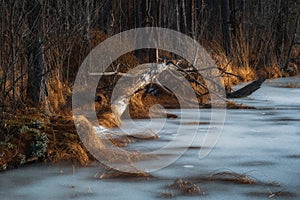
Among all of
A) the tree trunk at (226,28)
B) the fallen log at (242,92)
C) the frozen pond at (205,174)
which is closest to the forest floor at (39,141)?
the frozen pond at (205,174)

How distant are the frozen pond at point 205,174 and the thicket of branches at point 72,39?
68 centimetres

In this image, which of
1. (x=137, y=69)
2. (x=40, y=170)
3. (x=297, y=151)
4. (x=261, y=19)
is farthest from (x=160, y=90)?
(x=261, y=19)

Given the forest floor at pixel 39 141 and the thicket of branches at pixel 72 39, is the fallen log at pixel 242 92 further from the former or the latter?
the forest floor at pixel 39 141

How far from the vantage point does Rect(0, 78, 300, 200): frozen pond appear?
223 centimetres

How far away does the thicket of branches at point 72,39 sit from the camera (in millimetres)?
3105

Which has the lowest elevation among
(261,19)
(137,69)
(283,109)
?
(283,109)

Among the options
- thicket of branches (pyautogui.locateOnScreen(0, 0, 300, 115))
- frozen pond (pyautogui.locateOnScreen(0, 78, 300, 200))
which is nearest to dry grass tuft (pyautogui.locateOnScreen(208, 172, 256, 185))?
frozen pond (pyautogui.locateOnScreen(0, 78, 300, 200))

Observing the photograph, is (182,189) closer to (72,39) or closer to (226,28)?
(72,39)

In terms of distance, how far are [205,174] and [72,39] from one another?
266cm

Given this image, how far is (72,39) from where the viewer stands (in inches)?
188

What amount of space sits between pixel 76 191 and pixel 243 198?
78 cm

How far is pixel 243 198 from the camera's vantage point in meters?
2.16

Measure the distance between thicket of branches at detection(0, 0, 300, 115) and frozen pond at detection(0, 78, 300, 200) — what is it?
68 cm

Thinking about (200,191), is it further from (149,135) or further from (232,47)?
(232,47)
